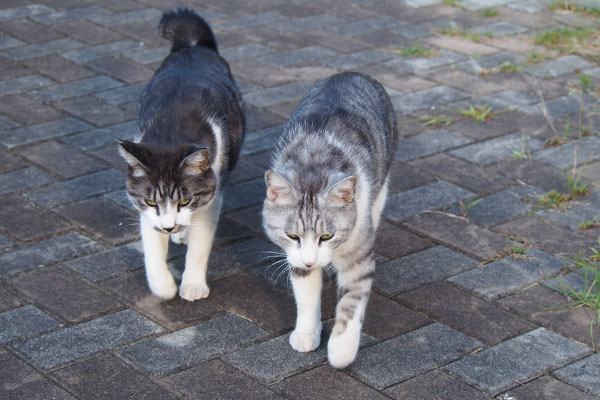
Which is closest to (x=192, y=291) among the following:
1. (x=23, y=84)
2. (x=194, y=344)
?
(x=194, y=344)

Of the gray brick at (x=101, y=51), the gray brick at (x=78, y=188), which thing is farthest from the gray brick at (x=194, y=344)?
the gray brick at (x=101, y=51)

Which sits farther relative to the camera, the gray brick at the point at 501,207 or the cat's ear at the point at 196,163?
the gray brick at the point at 501,207

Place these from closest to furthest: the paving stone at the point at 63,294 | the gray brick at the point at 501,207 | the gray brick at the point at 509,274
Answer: the paving stone at the point at 63,294 < the gray brick at the point at 509,274 < the gray brick at the point at 501,207

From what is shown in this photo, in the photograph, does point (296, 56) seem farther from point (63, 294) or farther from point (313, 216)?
point (313, 216)

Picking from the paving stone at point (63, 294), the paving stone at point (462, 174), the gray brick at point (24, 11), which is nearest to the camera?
the paving stone at point (63, 294)

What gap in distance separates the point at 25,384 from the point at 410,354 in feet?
5.03

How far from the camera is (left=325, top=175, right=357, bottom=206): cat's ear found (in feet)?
10.3

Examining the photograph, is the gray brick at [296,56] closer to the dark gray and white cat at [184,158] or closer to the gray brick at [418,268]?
the dark gray and white cat at [184,158]

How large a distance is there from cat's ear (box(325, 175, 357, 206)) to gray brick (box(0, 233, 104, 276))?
148 cm

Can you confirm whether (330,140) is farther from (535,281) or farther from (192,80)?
(535,281)

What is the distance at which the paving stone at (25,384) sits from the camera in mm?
3055

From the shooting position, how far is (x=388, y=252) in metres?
4.16

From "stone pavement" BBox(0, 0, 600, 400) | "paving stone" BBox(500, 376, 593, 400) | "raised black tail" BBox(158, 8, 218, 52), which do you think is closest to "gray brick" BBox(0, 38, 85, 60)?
"stone pavement" BBox(0, 0, 600, 400)

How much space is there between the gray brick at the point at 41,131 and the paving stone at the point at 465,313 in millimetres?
2647
